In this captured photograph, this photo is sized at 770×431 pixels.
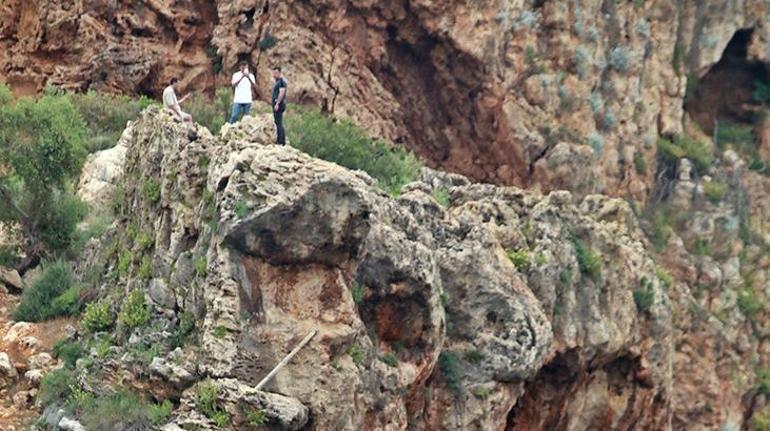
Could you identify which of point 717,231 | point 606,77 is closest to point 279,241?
point 606,77

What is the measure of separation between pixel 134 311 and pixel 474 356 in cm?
569

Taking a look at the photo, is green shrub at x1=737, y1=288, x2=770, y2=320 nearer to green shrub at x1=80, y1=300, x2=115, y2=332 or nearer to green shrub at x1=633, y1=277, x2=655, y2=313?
green shrub at x1=633, y1=277, x2=655, y2=313

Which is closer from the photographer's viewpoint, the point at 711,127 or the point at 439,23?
the point at 439,23

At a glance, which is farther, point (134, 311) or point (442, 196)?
point (442, 196)

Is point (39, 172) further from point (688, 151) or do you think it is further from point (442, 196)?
point (688, 151)

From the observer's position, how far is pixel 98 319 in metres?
16.3

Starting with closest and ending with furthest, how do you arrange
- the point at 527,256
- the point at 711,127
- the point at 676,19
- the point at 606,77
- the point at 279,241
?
the point at 279,241
the point at 527,256
the point at 606,77
the point at 676,19
the point at 711,127

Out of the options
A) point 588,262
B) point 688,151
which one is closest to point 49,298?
point 588,262

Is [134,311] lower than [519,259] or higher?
lower

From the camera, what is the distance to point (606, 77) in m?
35.3

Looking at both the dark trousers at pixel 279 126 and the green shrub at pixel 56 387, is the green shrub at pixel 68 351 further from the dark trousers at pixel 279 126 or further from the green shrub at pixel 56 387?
the dark trousers at pixel 279 126

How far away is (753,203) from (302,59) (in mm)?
17787

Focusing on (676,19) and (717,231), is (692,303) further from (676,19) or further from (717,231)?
(676,19)

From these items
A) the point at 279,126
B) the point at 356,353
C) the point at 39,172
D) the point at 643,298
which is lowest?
the point at 643,298
